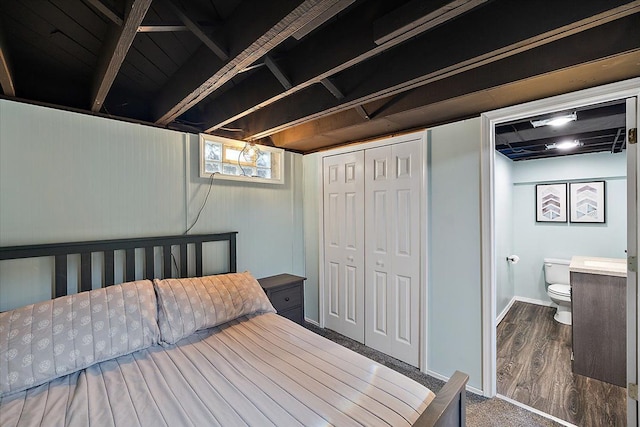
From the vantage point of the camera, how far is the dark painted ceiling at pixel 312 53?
3.48 ft

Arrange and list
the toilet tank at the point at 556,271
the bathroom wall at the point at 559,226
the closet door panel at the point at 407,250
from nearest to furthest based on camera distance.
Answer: the closet door panel at the point at 407,250 < the bathroom wall at the point at 559,226 < the toilet tank at the point at 556,271

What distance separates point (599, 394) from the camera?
2.11m

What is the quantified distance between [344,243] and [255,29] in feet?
7.34

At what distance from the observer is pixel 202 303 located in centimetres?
182

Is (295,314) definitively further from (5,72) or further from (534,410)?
(5,72)

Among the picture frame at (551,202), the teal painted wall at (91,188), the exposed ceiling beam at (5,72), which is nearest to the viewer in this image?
the exposed ceiling beam at (5,72)

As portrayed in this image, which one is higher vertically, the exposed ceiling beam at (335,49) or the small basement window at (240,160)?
the exposed ceiling beam at (335,49)

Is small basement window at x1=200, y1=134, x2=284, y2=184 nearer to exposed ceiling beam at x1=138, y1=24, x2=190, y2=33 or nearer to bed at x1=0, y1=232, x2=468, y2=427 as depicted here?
bed at x1=0, y1=232, x2=468, y2=427

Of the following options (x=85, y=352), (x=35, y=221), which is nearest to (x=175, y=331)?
(x=85, y=352)

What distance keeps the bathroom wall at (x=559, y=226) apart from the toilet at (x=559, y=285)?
0.45 feet

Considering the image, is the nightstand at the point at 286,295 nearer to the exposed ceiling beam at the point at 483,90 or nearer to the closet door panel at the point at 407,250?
the closet door panel at the point at 407,250

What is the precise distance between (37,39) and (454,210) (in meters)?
2.91

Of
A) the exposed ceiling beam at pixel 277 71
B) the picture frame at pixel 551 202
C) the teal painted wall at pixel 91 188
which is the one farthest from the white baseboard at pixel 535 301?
the exposed ceiling beam at pixel 277 71

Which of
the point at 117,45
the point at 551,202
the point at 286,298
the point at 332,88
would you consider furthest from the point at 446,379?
the point at 551,202
